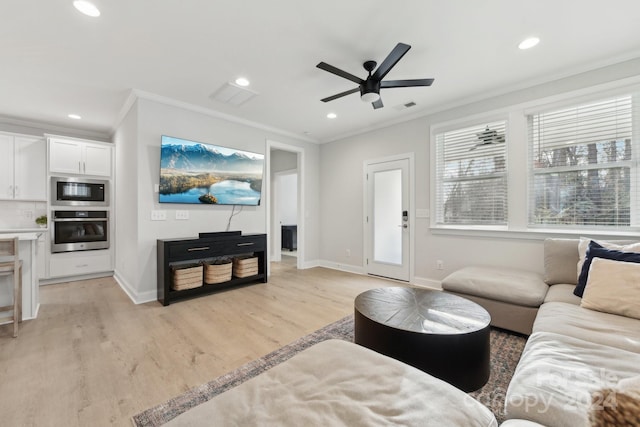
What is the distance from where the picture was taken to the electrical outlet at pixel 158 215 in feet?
11.3

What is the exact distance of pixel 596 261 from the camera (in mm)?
1966

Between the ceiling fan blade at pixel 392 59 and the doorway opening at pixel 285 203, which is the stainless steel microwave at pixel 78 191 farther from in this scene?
the ceiling fan blade at pixel 392 59

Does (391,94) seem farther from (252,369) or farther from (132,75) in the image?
(252,369)

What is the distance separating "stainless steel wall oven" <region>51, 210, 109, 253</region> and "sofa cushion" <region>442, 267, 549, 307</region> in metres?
5.36

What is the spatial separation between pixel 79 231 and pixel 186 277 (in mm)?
2491

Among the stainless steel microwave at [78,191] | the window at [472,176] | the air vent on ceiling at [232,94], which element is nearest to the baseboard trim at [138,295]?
the stainless steel microwave at [78,191]

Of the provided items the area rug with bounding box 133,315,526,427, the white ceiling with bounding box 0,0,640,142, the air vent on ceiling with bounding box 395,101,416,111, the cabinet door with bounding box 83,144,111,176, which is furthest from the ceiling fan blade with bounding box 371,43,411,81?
the cabinet door with bounding box 83,144,111,176

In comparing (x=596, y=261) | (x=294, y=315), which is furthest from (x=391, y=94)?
(x=294, y=315)

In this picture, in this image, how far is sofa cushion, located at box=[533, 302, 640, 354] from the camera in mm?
1385

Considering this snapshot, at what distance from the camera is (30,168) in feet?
13.7

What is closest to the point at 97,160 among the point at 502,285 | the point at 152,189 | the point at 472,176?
the point at 152,189

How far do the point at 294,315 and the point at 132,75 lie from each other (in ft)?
10.5

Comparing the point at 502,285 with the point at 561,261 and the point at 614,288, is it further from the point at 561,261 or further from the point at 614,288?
the point at 614,288

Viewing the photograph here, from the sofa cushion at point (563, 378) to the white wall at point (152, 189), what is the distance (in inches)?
149
